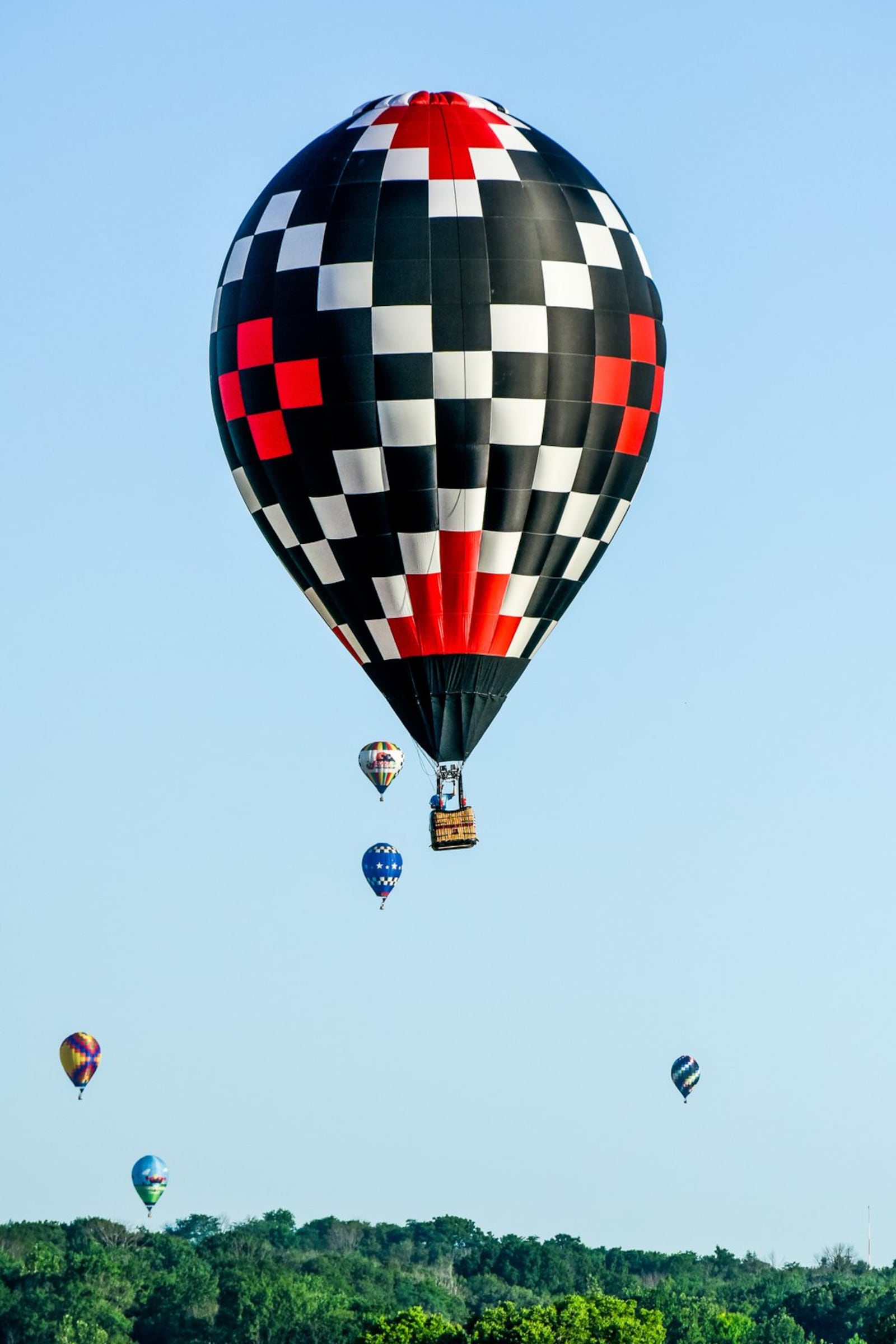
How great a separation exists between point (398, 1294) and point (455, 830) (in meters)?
74.9

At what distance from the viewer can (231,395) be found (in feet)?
143

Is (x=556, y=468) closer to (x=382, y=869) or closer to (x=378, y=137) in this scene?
(x=378, y=137)

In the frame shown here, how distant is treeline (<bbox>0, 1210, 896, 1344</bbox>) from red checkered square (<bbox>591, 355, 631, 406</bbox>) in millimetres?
30851

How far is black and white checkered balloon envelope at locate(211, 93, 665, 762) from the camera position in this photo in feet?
137

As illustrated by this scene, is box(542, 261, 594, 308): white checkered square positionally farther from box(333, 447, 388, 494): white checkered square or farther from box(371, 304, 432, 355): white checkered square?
box(333, 447, 388, 494): white checkered square

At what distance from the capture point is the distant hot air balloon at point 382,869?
66713 millimetres

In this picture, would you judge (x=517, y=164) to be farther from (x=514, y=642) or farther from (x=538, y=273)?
(x=514, y=642)

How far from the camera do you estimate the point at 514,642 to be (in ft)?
→ 143

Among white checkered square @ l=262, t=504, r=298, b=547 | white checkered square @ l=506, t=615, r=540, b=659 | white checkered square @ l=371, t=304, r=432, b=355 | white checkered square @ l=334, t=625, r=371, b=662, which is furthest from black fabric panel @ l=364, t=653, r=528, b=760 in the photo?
white checkered square @ l=371, t=304, r=432, b=355

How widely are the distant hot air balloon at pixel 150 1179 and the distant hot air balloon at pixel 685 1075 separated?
13.7 metres

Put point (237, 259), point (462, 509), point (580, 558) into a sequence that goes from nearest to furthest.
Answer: point (462, 509) < point (237, 259) < point (580, 558)

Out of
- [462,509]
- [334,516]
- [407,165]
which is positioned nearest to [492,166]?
[407,165]

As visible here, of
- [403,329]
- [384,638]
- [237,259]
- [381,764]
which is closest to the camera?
[403,329]

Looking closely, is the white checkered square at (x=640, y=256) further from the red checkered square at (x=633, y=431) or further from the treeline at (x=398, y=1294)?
the treeline at (x=398, y=1294)
